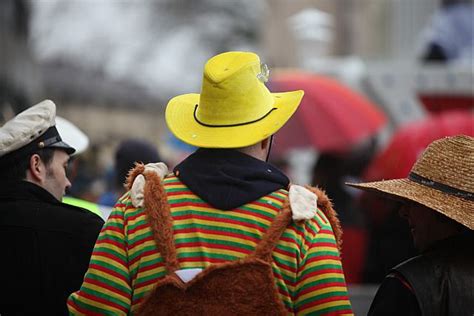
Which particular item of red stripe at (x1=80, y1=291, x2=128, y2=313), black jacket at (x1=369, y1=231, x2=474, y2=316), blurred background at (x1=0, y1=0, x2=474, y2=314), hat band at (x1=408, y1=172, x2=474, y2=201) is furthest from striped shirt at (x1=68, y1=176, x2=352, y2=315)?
blurred background at (x1=0, y1=0, x2=474, y2=314)

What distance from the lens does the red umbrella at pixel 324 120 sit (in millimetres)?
8797

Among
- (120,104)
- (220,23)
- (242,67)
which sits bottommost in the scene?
(120,104)

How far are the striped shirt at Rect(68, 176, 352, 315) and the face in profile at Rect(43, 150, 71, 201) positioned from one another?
2.83 ft

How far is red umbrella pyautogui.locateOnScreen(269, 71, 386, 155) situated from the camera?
8797 mm

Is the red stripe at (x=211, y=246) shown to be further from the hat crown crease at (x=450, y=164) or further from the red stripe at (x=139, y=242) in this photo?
the hat crown crease at (x=450, y=164)

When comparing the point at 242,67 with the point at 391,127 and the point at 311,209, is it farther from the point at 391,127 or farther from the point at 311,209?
the point at 391,127

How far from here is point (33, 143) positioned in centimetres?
425

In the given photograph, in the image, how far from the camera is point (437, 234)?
11.7 ft

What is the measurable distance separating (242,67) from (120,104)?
26096 mm

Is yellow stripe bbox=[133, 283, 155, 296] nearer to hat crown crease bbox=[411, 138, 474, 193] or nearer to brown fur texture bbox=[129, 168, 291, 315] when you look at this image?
brown fur texture bbox=[129, 168, 291, 315]

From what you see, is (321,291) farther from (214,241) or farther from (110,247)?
(110,247)

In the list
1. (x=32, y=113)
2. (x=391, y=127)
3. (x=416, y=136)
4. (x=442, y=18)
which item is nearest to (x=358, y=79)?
(x=391, y=127)

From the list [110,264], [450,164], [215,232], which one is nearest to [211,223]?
[215,232]

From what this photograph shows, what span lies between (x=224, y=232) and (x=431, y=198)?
69 cm
